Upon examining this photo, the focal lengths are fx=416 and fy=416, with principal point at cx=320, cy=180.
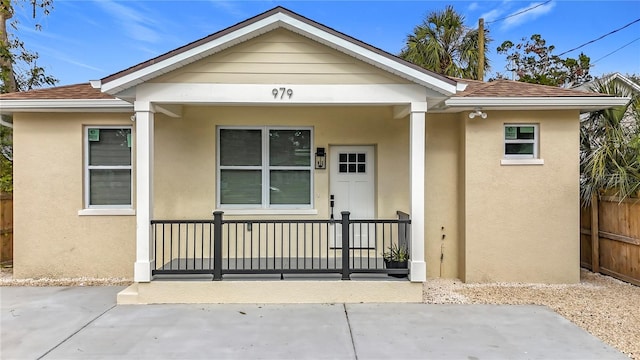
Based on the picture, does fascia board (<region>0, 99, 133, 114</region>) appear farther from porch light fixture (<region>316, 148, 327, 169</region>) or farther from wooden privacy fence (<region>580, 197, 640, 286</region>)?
wooden privacy fence (<region>580, 197, 640, 286</region>)

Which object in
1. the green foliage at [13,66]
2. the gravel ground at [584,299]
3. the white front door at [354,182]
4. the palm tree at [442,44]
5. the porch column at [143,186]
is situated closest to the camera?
the gravel ground at [584,299]

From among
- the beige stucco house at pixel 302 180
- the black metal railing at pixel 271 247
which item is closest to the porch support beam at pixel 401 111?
the beige stucco house at pixel 302 180

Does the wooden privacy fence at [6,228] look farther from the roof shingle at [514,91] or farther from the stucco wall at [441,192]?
the roof shingle at [514,91]

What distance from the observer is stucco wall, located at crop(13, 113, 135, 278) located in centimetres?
745

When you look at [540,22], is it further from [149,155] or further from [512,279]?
[149,155]

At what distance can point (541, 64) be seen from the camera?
2020 cm

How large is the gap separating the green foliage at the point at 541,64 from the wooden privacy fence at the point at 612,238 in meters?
11.4

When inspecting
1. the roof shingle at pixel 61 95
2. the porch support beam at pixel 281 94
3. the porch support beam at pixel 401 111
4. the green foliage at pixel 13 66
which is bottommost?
the porch support beam at pixel 401 111

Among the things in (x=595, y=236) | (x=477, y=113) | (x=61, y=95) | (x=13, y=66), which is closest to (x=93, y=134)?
(x=61, y=95)

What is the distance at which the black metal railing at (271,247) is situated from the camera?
20.3ft

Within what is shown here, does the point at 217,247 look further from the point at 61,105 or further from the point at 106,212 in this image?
the point at 61,105

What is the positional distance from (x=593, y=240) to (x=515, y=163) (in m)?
2.31

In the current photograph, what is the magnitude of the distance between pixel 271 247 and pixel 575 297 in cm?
500

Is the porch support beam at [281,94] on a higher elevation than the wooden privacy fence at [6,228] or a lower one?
higher
